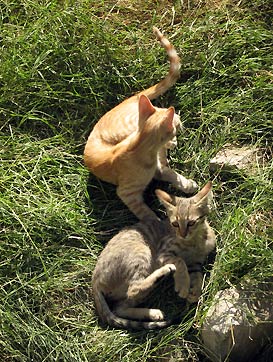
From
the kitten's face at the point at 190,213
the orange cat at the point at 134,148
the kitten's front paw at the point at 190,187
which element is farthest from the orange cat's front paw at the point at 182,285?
the kitten's front paw at the point at 190,187

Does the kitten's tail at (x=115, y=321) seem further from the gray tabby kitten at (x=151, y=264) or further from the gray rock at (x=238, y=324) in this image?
the gray rock at (x=238, y=324)

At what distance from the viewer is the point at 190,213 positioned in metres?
4.96

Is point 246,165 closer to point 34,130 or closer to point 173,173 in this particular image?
point 173,173

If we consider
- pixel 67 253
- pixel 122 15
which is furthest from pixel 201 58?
pixel 67 253

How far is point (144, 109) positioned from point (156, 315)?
130 cm

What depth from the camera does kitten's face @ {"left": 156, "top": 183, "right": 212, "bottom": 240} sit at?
496 centimetres

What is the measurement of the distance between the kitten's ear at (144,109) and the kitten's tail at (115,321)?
1128 millimetres

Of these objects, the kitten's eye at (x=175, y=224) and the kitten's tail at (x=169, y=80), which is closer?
the kitten's eye at (x=175, y=224)

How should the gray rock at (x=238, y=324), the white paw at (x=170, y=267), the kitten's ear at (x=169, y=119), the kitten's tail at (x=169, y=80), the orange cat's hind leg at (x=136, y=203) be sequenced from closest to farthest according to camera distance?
the gray rock at (x=238, y=324) → the white paw at (x=170, y=267) → the kitten's ear at (x=169, y=119) → the orange cat's hind leg at (x=136, y=203) → the kitten's tail at (x=169, y=80)

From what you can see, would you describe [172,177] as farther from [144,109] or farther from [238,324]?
[238,324]

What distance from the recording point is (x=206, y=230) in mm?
5070

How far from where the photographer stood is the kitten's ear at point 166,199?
16.7ft

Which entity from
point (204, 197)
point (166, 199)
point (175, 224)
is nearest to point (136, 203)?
point (166, 199)

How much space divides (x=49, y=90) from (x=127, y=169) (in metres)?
0.99
